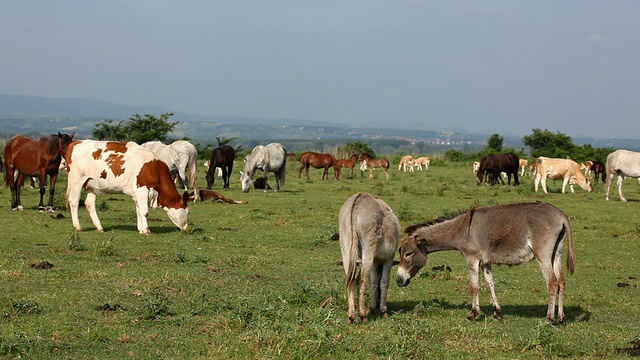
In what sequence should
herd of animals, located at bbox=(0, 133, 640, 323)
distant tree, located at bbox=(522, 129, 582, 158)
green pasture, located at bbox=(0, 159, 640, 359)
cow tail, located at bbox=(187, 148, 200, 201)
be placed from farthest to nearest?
distant tree, located at bbox=(522, 129, 582, 158) → cow tail, located at bbox=(187, 148, 200, 201) → herd of animals, located at bbox=(0, 133, 640, 323) → green pasture, located at bbox=(0, 159, 640, 359)

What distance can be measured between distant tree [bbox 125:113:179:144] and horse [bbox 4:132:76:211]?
30278mm

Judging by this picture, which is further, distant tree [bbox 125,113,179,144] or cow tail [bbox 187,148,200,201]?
distant tree [bbox 125,113,179,144]

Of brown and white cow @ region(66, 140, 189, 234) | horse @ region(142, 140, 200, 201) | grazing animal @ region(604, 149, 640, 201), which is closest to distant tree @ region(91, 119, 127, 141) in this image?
horse @ region(142, 140, 200, 201)


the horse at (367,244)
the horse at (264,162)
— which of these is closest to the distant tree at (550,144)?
the horse at (264,162)

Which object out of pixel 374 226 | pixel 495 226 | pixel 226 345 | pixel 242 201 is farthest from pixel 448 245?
pixel 242 201

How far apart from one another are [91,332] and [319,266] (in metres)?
6.11

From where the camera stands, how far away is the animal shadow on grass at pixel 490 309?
9648 mm

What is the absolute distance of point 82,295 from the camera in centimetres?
966

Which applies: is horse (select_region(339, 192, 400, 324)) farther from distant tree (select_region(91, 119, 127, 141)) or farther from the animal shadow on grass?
distant tree (select_region(91, 119, 127, 141))

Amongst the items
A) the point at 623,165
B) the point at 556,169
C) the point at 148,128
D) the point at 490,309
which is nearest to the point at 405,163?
the point at 148,128

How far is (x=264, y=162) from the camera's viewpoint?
31031 millimetres

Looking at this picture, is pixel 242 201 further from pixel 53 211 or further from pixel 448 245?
pixel 448 245

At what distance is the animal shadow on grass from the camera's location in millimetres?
9648

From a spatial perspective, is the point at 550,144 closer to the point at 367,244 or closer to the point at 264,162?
the point at 264,162
